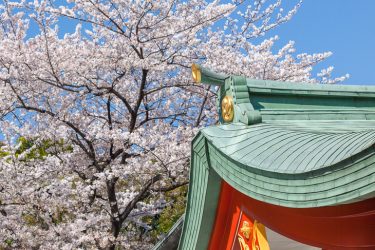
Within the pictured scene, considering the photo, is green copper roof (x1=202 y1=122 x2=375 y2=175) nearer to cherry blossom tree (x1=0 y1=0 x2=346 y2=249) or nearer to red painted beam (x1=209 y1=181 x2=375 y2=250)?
red painted beam (x1=209 y1=181 x2=375 y2=250)

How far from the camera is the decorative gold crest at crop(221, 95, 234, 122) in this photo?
3.56 meters

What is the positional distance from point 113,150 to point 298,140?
27.3ft

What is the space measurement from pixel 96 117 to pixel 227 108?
323 inches

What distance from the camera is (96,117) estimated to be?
11.5 meters

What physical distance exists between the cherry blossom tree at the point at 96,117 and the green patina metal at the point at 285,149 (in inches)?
232

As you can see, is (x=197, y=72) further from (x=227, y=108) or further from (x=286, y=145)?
(x=286, y=145)

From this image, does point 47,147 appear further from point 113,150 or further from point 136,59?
point 136,59

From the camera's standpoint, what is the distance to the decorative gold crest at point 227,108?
140 inches

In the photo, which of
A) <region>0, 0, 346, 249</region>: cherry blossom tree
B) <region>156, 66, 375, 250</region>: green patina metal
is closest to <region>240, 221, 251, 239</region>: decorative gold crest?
<region>156, 66, 375, 250</region>: green patina metal

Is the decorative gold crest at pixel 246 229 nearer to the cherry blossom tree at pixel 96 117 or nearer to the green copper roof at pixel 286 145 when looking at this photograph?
the green copper roof at pixel 286 145

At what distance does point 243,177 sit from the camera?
304cm

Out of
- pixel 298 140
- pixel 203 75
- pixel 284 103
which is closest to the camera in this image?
pixel 298 140

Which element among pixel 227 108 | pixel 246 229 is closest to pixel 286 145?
pixel 227 108

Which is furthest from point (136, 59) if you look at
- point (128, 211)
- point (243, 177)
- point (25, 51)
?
point (243, 177)
